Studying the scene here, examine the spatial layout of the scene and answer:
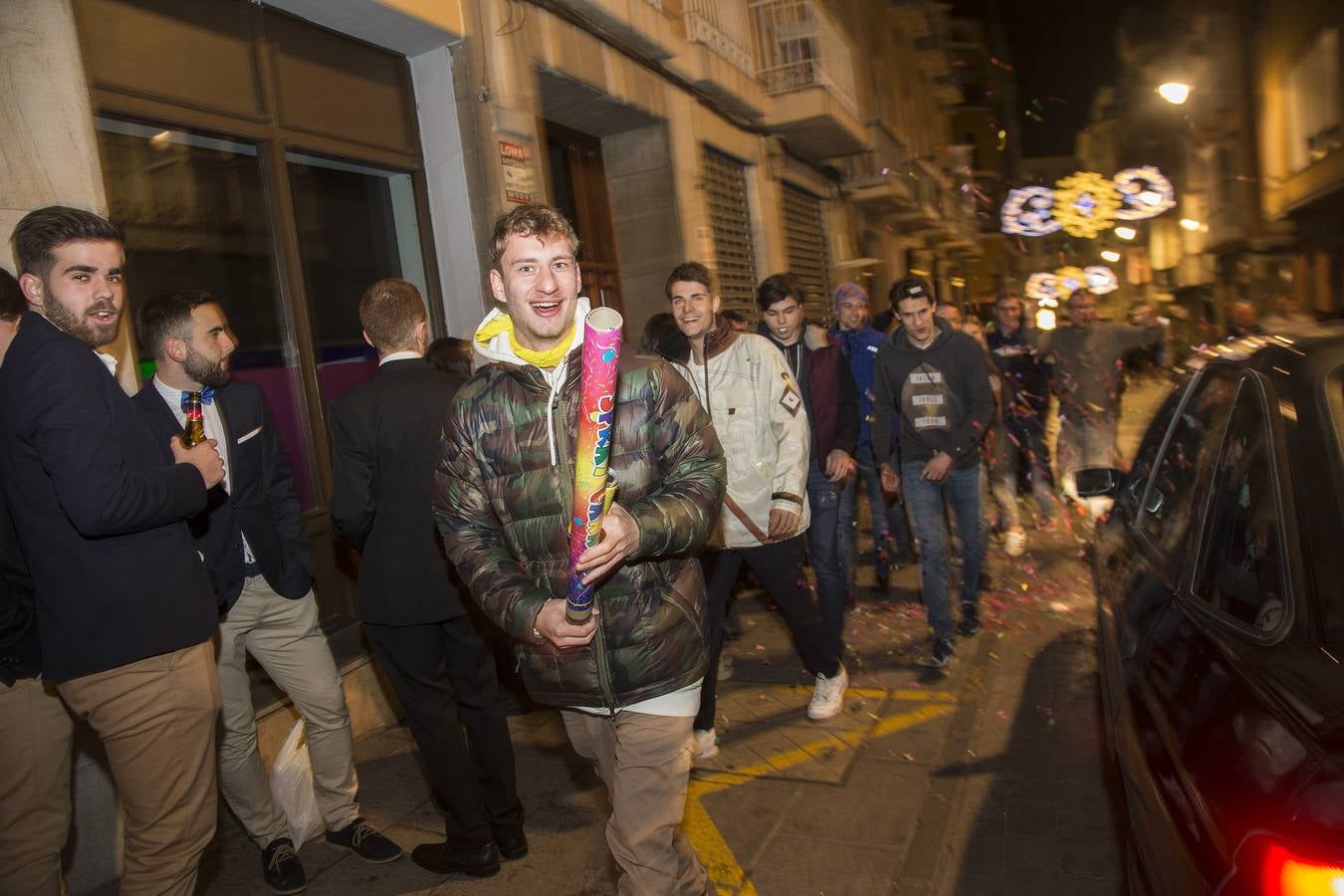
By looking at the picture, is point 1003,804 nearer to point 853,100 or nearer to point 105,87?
point 105,87

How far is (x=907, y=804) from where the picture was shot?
3.88 meters

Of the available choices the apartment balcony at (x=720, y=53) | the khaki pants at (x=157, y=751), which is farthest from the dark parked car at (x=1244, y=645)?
the apartment balcony at (x=720, y=53)

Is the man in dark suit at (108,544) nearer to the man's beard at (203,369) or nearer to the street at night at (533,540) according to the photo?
the street at night at (533,540)

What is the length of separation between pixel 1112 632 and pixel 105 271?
3.26 metres

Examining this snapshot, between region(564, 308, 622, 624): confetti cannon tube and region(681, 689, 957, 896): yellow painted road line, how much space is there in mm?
1797

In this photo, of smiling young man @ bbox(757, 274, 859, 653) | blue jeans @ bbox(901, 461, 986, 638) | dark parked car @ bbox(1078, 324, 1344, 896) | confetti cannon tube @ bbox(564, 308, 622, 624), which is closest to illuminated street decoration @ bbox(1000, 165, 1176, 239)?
blue jeans @ bbox(901, 461, 986, 638)

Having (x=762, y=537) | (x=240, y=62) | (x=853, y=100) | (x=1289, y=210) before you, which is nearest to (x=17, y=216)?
(x=240, y=62)

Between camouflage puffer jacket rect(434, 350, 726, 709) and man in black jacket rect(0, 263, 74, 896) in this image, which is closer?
camouflage puffer jacket rect(434, 350, 726, 709)

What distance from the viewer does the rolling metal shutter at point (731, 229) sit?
11.6 metres

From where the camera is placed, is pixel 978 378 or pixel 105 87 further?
pixel 978 378

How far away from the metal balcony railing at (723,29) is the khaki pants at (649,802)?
9.57 m

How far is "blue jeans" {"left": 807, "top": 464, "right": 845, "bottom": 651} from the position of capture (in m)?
5.05

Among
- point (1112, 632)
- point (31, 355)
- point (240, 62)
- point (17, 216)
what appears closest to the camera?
point (31, 355)

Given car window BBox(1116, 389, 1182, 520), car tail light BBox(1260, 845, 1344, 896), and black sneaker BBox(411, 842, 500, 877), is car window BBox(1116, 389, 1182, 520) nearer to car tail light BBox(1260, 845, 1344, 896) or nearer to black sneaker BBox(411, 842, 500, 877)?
car tail light BBox(1260, 845, 1344, 896)
